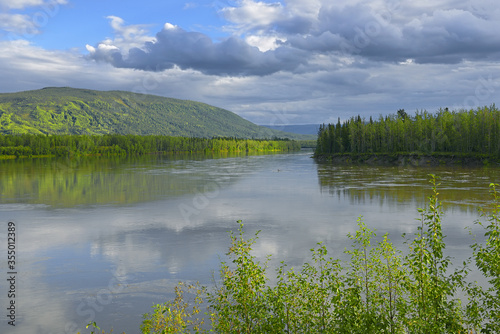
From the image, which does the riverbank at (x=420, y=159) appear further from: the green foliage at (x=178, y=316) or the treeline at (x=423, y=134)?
the green foliage at (x=178, y=316)

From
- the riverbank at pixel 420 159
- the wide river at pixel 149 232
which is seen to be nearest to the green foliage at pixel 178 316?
the wide river at pixel 149 232

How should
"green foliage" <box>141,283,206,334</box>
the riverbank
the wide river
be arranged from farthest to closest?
the riverbank → the wide river → "green foliage" <box>141,283,206,334</box>

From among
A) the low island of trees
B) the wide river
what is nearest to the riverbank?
the low island of trees

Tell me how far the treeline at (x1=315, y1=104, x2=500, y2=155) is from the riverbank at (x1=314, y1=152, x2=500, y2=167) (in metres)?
3.19

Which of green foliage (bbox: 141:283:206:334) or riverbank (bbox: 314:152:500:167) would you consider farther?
riverbank (bbox: 314:152:500:167)

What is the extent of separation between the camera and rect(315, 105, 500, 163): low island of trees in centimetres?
11500

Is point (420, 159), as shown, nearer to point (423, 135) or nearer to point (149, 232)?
point (423, 135)

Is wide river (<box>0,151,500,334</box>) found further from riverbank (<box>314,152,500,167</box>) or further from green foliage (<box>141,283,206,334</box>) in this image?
riverbank (<box>314,152,500,167</box>)

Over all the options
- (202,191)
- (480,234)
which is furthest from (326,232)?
(202,191)

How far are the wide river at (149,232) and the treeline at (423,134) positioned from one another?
5925 centimetres

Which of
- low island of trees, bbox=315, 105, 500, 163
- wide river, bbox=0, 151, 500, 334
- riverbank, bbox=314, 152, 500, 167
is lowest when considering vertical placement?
wide river, bbox=0, 151, 500, 334

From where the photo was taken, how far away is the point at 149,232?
3247 cm

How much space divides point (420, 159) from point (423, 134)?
54.1 ft

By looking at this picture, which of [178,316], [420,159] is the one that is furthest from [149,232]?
[420,159]
